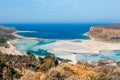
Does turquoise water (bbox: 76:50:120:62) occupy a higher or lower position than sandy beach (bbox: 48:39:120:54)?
higher

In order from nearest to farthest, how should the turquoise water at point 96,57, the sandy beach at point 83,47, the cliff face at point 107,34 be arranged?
the turquoise water at point 96,57 < the sandy beach at point 83,47 < the cliff face at point 107,34

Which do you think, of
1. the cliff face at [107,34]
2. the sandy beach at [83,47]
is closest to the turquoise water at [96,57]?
the sandy beach at [83,47]

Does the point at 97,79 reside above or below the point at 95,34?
above

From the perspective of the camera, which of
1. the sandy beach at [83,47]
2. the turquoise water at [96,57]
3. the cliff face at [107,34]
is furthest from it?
the cliff face at [107,34]

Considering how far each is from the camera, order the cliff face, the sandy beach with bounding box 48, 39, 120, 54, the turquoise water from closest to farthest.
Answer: the turquoise water < the sandy beach with bounding box 48, 39, 120, 54 < the cliff face

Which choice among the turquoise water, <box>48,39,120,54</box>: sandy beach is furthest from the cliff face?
the turquoise water

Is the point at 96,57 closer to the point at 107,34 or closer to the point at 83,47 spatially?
the point at 83,47

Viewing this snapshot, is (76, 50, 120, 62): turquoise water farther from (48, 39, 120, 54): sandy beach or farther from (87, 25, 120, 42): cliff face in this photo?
(87, 25, 120, 42): cliff face

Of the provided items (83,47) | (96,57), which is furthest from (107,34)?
(96,57)

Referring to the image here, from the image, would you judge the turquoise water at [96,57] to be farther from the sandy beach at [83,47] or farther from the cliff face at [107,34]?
the cliff face at [107,34]

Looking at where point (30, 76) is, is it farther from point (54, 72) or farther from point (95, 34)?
point (95, 34)

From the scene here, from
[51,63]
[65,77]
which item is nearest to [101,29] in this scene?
[51,63]
